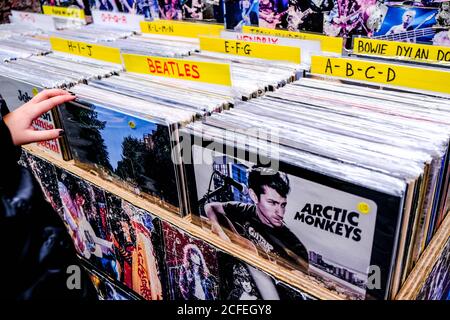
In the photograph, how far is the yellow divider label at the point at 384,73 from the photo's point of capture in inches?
36.8

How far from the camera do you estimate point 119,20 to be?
194cm

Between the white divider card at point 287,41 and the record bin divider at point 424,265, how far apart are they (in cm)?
62

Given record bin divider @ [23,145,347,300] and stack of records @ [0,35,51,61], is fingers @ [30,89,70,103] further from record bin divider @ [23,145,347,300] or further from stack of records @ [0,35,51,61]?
stack of records @ [0,35,51,61]

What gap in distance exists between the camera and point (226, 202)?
A: 94 cm

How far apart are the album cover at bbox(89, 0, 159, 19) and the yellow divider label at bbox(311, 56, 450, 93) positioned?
1.15 metres

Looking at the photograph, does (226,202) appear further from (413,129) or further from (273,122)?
(413,129)

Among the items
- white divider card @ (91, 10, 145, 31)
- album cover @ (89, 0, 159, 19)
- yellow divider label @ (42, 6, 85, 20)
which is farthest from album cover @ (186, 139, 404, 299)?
yellow divider label @ (42, 6, 85, 20)

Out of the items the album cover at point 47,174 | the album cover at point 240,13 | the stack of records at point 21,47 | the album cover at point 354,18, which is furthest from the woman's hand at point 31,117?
the album cover at point 354,18

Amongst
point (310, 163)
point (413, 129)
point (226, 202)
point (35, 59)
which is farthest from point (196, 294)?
point (35, 59)

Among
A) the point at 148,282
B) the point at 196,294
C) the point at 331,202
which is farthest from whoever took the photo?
the point at 148,282

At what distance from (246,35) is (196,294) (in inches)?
34.2

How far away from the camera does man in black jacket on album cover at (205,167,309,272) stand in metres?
0.82

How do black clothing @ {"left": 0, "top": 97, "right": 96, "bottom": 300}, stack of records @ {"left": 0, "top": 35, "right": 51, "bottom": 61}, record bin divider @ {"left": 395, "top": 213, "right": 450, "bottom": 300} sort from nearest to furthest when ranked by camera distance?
black clothing @ {"left": 0, "top": 97, "right": 96, "bottom": 300}
record bin divider @ {"left": 395, "top": 213, "right": 450, "bottom": 300}
stack of records @ {"left": 0, "top": 35, "right": 51, "bottom": 61}

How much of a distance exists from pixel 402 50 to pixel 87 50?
1083 millimetres
